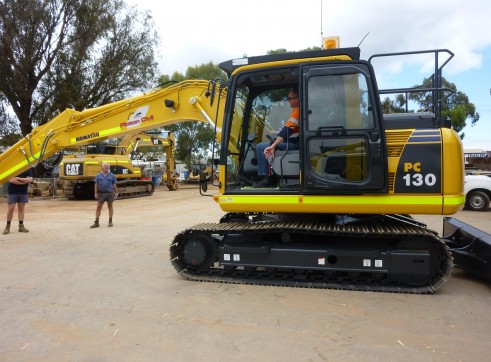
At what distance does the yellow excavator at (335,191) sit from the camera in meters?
4.70

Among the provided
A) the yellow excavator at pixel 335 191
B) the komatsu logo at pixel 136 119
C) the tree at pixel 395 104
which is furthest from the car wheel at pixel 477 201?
the komatsu logo at pixel 136 119

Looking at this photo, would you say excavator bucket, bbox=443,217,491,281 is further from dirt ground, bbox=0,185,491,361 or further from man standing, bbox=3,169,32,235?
man standing, bbox=3,169,32,235

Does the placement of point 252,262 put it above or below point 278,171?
below

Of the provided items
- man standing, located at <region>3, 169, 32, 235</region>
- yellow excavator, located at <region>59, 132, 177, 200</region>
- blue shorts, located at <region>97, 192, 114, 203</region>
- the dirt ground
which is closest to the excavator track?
the dirt ground

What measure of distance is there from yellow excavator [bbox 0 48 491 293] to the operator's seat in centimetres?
1

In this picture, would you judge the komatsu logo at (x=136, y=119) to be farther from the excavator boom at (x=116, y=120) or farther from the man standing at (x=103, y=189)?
the man standing at (x=103, y=189)

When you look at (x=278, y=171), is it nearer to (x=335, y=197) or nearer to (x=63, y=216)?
(x=335, y=197)

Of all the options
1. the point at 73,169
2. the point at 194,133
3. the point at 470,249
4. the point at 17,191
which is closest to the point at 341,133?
the point at 470,249

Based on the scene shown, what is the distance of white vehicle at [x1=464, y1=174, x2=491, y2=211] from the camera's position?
13.1 meters

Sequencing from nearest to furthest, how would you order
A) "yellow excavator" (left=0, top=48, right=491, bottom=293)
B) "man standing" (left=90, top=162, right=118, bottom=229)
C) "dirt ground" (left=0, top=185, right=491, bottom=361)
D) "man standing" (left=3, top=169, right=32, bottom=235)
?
"dirt ground" (left=0, top=185, right=491, bottom=361), "yellow excavator" (left=0, top=48, right=491, bottom=293), "man standing" (left=3, top=169, right=32, bottom=235), "man standing" (left=90, top=162, right=118, bottom=229)

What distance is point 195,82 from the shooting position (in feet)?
24.1

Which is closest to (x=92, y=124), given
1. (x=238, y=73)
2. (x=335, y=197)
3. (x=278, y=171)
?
(x=238, y=73)

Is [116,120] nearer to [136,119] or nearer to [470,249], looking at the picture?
[136,119]

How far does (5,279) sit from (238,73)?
164 inches
